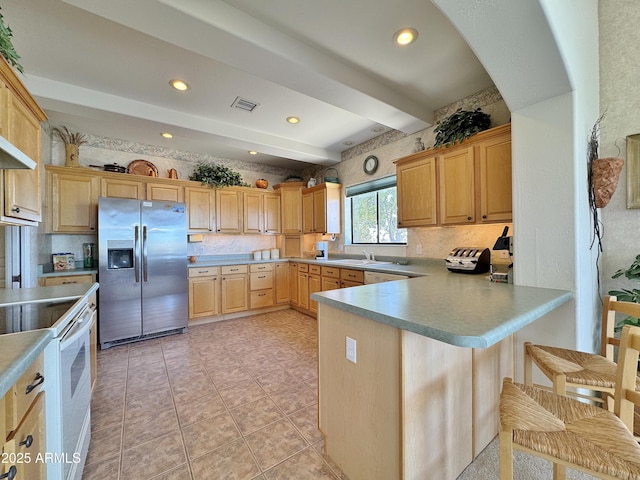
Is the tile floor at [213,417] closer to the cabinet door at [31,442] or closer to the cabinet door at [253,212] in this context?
the cabinet door at [31,442]

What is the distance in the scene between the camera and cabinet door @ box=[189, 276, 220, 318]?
3.87m

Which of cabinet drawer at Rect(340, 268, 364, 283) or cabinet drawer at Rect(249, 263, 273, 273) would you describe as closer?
cabinet drawer at Rect(340, 268, 364, 283)

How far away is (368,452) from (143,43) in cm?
317

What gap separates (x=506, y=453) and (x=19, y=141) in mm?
2993

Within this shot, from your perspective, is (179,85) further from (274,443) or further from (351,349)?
(274,443)

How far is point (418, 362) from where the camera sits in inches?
44.3

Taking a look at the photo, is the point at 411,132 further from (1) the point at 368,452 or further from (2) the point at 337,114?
(1) the point at 368,452

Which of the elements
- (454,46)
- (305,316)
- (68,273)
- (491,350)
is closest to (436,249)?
(491,350)

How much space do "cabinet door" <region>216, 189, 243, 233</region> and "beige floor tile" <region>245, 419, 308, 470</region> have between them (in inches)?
131

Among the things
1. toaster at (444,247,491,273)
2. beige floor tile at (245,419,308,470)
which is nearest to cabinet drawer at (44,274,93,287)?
beige floor tile at (245,419,308,470)

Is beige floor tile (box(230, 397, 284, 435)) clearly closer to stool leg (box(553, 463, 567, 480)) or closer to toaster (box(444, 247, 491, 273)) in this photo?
stool leg (box(553, 463, 567, 480))

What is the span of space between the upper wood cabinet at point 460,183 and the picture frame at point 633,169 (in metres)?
0.68

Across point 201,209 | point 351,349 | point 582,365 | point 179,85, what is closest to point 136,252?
point 201,209

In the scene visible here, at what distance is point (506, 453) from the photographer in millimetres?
A: 885
